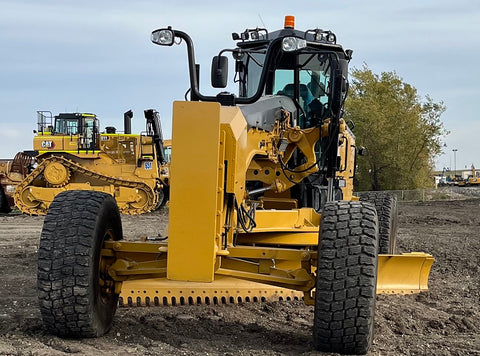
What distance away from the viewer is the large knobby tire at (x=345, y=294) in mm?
4656

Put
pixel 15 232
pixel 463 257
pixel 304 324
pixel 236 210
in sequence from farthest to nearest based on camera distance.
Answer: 1. pixel 15 232
2. pixel 463 257
3. pixel 304 324
4. pixel 236 210

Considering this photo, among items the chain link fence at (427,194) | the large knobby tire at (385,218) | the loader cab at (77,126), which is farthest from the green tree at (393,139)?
the large knobby tire at (385,218)

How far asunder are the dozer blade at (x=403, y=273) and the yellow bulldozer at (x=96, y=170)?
13438mm

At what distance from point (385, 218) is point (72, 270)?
15.9ft

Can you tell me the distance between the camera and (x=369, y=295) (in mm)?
4695

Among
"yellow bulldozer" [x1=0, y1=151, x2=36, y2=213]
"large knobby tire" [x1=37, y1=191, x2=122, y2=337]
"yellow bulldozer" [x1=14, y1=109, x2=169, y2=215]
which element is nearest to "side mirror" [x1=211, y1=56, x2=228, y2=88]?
"large knobby tire" [x1=37, y1=191, x2=122, y2=337]

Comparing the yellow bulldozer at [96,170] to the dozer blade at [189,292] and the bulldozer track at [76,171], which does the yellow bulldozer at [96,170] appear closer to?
the bulldozer track at [76,171]

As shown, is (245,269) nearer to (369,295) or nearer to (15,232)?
(369,295)

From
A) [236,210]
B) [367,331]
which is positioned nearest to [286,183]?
[236,210]

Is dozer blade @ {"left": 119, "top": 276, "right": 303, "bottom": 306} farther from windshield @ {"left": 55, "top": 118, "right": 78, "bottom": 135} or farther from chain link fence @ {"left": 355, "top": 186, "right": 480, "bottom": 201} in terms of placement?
chain link fence @ {"left": 355, "top": 186, "right": 480, "bottom": 201}

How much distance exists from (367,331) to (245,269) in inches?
39.0

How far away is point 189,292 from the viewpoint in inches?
240

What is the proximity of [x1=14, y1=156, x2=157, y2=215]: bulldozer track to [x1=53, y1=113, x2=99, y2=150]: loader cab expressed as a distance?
1072 mm

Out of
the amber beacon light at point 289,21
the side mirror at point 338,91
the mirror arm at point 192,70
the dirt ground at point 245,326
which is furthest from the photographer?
the amber beacon light at point 289,21
